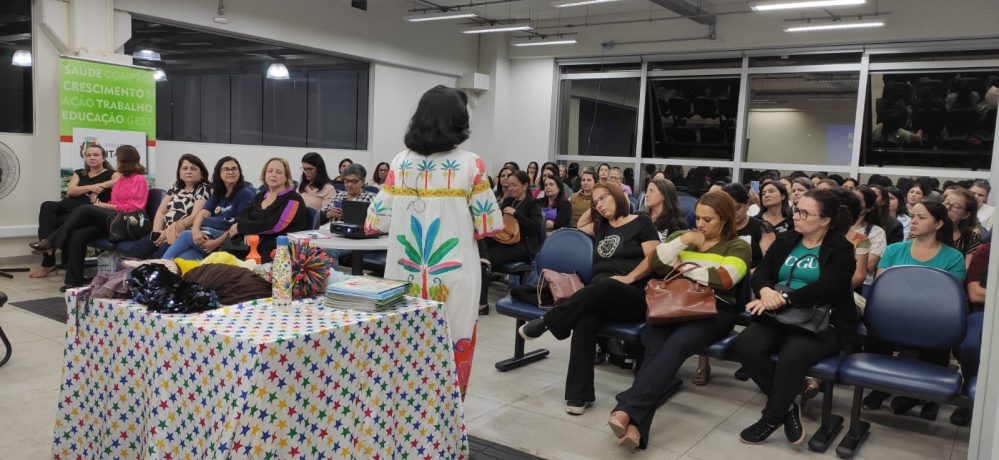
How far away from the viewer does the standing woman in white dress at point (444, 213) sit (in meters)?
2.76

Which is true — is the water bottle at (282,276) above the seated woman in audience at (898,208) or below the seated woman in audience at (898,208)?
below

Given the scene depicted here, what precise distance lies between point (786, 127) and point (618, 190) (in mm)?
7591

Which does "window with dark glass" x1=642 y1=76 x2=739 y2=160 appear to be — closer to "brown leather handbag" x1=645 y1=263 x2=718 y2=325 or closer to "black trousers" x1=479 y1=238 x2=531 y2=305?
"black trousers" x1=479 y1=238 x2=531 y2=305

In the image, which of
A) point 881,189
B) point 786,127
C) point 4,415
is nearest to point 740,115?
point 786,127

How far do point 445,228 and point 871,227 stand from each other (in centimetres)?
315

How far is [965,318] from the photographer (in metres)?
3.11

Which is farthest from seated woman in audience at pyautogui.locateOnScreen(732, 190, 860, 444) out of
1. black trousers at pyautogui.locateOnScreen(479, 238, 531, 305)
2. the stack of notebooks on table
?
black trousers at pyautogui.locateOnScreen(479, 238, 531, 305)

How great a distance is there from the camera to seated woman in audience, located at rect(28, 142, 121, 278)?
21.2 feet

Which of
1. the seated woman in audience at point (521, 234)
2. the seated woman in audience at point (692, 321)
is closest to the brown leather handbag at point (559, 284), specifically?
the seated woman in audience at point (692, 321)

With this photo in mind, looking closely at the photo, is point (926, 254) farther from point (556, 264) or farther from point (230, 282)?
point (230, 282)

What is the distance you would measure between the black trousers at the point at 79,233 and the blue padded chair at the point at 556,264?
151 inches

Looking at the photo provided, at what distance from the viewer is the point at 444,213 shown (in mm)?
2791

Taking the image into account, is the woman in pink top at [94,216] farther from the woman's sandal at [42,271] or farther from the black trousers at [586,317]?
the black trousers at [586,317]

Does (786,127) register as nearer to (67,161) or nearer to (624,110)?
(624,110)
